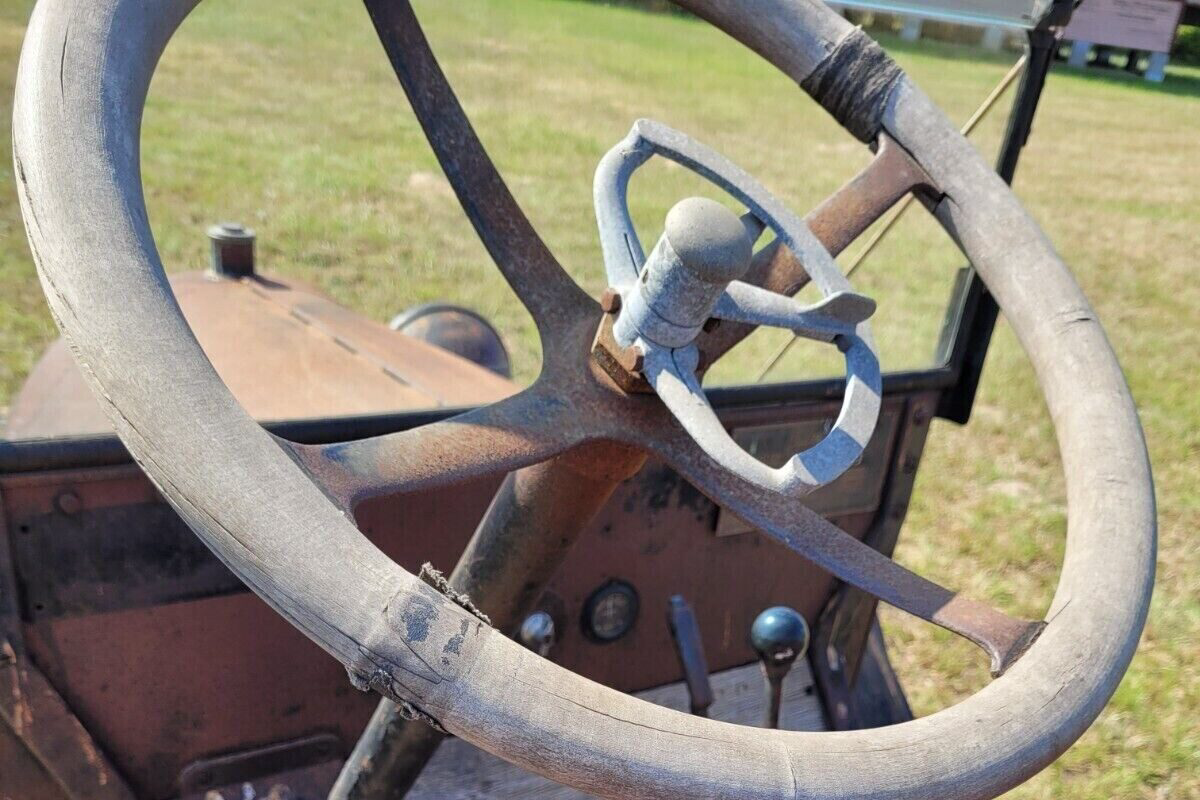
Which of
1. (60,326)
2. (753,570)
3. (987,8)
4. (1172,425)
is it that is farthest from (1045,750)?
(1172,425)

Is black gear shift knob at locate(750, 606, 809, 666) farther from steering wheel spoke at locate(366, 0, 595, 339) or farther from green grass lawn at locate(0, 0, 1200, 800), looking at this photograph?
steering wheel spoke at locate(366, 0, 595, 339)

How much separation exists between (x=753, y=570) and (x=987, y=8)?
88cm

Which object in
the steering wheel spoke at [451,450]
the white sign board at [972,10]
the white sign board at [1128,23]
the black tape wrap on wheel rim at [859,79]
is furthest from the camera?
the white sign board at [1128,23]

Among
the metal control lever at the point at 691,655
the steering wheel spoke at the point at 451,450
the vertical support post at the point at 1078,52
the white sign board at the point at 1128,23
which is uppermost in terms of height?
the white sign board at the point at 1128,23

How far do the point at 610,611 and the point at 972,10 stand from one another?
985 millimetres

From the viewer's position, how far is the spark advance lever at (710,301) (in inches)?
31.3

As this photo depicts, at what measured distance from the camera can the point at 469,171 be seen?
1.09 meters

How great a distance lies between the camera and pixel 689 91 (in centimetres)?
163

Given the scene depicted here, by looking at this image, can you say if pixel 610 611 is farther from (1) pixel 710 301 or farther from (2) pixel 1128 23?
(2) pixel 1128 23

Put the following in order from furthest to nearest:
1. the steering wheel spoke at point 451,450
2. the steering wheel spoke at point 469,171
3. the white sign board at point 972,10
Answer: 1. the white sign board at point 972,10
2. the steering wheel spoke at point 469,171
3. the steering wheel spoke at point 451,450

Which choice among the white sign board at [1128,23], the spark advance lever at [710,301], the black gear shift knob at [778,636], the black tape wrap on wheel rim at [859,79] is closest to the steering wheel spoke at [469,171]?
the spark advance lever at [710,301]

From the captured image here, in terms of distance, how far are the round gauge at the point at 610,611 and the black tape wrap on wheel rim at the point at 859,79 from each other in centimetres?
72

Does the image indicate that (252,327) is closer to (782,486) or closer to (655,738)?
(782,486)

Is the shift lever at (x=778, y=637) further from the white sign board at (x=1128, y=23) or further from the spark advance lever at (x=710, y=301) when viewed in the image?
the white sign board at (x=1128, y=23)
